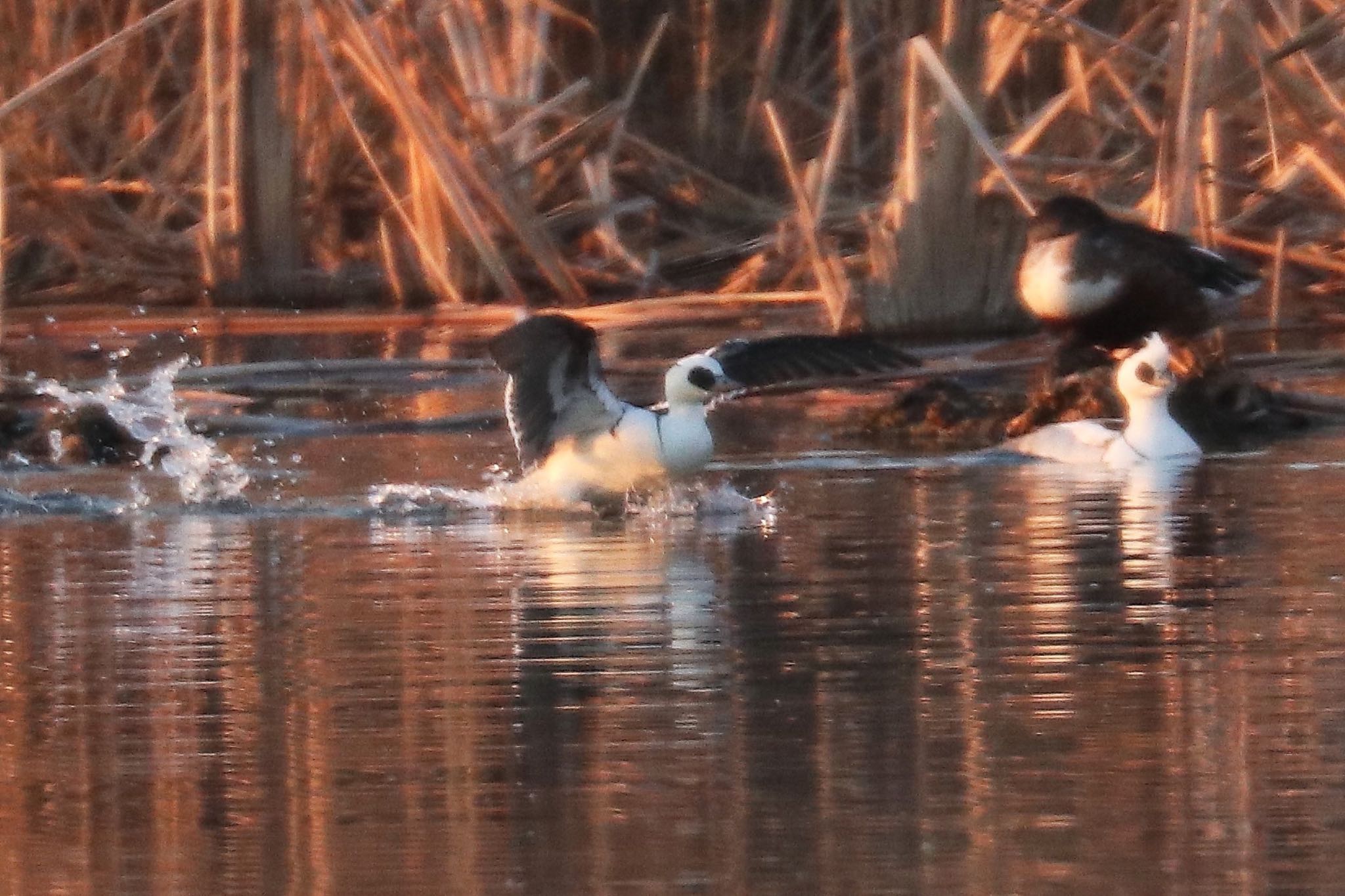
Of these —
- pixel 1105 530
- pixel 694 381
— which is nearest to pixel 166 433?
pixel 694 381

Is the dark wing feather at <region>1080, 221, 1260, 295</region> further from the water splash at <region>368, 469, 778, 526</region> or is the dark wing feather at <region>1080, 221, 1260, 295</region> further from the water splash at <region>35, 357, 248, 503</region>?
the water splash at <region>35, 357, 248, 503</region>

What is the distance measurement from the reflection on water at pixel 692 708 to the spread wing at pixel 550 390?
2.40ft

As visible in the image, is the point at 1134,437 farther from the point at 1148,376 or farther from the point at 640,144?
the point at 640,144

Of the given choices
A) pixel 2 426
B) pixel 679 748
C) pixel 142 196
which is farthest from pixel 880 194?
pixel 679 748

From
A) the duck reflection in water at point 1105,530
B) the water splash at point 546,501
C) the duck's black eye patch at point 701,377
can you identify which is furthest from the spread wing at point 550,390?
the duck reflection in water at point 1105,530

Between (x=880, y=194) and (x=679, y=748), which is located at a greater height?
(x=880, y=194)

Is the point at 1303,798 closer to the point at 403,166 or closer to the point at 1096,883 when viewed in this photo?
the point at 1096,883

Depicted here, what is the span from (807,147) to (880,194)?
1.41 m

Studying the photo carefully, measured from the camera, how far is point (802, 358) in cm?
739

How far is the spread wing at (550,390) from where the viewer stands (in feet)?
24.2

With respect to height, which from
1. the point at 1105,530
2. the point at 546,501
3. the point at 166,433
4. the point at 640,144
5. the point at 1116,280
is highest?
the point at 640,144

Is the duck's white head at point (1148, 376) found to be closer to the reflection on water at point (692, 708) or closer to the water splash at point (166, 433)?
the reflection on water at point (692, 708)

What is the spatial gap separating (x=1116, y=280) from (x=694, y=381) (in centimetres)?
257

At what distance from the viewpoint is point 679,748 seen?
13.2 feet
